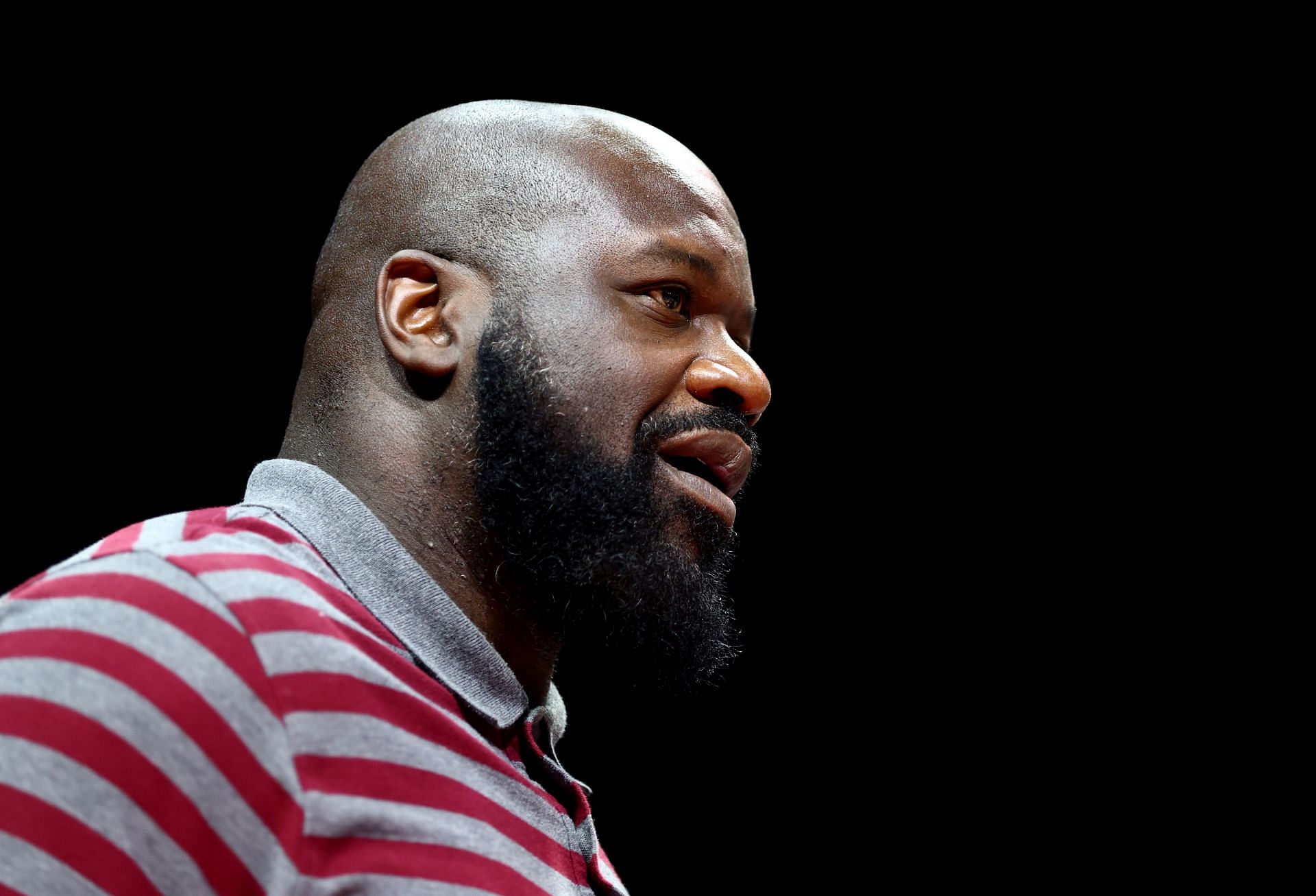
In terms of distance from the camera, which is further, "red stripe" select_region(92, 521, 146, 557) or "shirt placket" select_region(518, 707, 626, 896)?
"shirt placket" select_region(518, 707, 626, 896)

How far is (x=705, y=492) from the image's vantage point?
130 centimetres

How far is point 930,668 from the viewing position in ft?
8.39

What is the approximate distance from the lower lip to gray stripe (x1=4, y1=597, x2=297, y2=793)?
1.76ft

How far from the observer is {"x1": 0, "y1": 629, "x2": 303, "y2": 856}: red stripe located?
809mm

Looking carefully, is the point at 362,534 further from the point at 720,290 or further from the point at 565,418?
the point at 720,290

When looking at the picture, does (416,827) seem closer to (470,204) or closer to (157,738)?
(157,738)

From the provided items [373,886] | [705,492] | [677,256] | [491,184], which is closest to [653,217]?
[677,256]

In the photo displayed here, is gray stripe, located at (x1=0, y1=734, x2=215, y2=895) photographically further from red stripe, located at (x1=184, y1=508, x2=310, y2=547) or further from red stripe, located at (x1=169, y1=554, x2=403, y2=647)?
red stripe, located at (x1=184, y1=508, x2=310, y2=547)

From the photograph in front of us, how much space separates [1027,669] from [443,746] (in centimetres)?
184

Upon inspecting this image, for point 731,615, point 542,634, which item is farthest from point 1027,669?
point 542,634

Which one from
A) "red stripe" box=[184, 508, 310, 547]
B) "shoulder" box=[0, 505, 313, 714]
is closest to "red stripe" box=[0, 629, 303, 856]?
"shoulder" box=[0, 505, 313, 714]

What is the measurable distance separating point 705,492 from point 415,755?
470 mm

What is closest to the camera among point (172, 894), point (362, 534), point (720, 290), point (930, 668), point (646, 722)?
point (172, 894)

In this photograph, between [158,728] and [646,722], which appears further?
[646,722]
